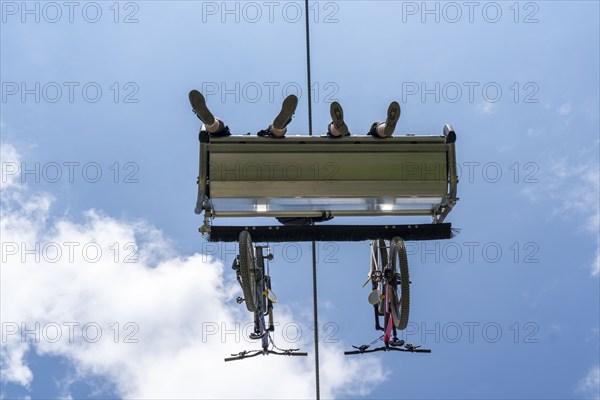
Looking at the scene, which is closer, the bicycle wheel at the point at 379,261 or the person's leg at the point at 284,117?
the person's leg at the point at 284,117

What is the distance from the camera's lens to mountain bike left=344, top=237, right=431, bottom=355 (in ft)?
20.9

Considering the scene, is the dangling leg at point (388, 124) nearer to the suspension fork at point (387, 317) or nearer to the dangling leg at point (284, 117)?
the dangling leg at point (284, 117)

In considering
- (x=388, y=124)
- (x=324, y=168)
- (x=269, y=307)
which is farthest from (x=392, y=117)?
(x=269, y=307)

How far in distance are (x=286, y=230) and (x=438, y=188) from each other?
155 centimetres

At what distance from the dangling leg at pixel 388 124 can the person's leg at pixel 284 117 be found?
76 centimetres

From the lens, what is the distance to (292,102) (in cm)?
605

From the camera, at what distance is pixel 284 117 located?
19.9 feet

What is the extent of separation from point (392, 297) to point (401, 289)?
1.21 ft

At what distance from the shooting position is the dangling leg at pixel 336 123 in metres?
5.98

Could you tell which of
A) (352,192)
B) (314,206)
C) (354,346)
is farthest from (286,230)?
(354,346)

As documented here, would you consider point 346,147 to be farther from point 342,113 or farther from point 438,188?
point 438,188

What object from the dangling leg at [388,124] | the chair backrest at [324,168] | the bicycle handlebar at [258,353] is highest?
the dangling leg at [388,124]

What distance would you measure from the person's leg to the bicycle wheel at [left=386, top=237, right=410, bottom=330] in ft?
5.23

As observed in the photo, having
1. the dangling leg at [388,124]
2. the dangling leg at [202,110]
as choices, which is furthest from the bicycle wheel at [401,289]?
the dangling leg at [202,110]
